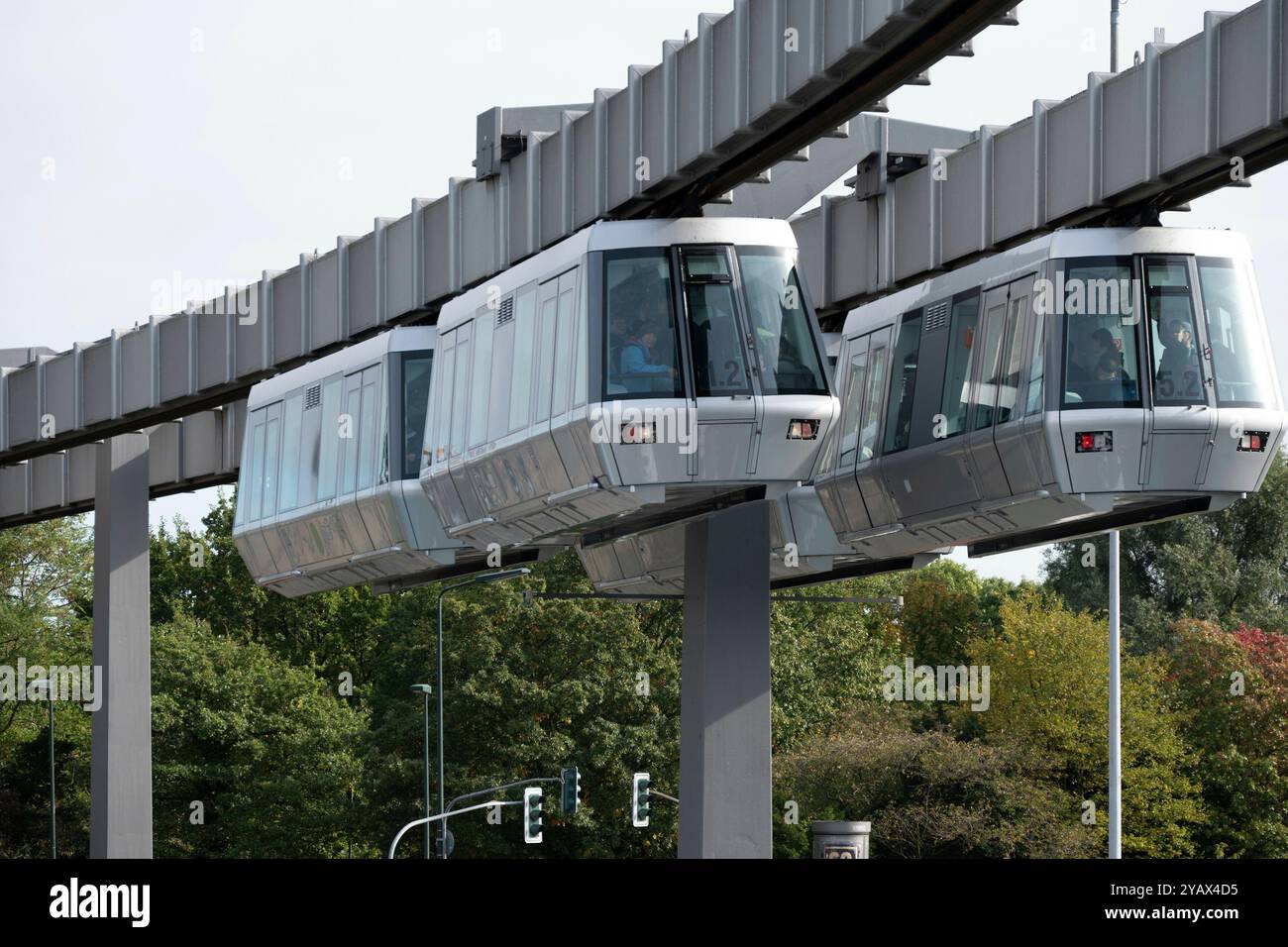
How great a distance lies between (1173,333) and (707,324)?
3.96 metres

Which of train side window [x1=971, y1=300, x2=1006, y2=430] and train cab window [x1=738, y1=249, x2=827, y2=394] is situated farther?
train side window [x1=971, y1=300, x2=1006, y2=430]

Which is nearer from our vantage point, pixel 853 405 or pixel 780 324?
pixel 780 324

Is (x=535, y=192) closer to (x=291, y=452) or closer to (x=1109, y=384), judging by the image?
(x=1109, y=384)

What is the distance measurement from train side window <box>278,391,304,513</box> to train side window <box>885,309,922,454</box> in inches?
342

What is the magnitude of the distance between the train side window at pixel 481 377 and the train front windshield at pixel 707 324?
3.00 m

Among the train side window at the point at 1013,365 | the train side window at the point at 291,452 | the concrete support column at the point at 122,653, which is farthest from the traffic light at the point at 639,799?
the train side window at the point at 1013,365

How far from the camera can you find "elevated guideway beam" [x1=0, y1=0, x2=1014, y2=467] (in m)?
15.9

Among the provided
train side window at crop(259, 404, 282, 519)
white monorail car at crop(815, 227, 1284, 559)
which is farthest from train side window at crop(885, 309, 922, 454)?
train side window at crop(259, 404, 282, 519)

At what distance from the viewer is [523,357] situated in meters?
19.3

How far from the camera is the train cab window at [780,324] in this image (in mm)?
17328

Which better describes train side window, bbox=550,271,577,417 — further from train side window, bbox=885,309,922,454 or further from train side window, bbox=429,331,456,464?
train side window, bbox=885,309,922,454

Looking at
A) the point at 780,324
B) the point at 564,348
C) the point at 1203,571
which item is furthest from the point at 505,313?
the point at 1203,571

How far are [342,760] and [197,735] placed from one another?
5.19 metres
